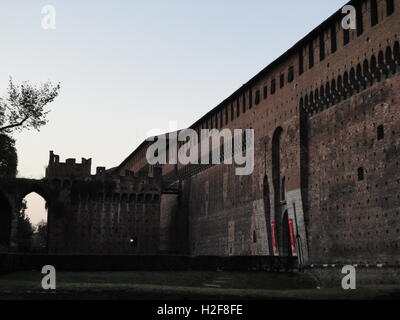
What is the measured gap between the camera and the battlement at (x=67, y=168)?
4441 centimetres

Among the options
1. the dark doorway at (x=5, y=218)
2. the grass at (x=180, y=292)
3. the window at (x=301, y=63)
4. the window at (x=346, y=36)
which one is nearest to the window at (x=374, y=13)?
the window at (x=346, y=36)

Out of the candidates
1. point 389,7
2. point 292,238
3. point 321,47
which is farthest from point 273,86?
point 389,7

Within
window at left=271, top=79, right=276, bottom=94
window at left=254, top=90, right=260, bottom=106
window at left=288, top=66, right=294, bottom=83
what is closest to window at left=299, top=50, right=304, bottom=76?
window at left=288, top=66, right=294, bottom=83

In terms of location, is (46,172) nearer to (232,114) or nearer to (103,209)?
(103,209)

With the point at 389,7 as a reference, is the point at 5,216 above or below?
below

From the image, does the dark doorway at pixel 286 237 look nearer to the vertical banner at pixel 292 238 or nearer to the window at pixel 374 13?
the vertical banner at pixel 292 238

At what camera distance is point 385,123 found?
77.4 ft

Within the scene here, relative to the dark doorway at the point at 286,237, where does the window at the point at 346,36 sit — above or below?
above

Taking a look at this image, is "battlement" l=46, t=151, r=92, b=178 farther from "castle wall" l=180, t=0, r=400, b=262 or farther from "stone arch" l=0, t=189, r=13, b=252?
"castle wall" l=180, t=0, r=400, b=262

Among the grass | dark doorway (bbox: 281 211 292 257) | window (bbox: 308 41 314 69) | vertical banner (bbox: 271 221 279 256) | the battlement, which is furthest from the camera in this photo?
the battlement

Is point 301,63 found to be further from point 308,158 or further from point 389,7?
point 389,7

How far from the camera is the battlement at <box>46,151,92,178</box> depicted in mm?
44406

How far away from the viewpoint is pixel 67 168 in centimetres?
4472

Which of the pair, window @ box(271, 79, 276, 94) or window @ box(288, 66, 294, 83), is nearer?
window @ box(288, 66, 294, 83)
